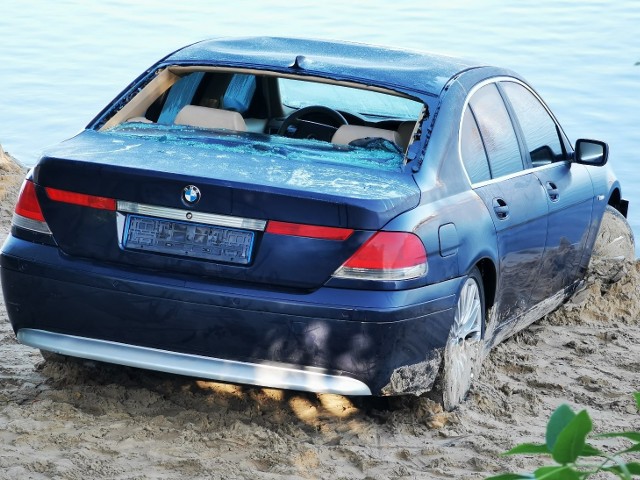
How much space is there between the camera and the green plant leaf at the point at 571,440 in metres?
1.25

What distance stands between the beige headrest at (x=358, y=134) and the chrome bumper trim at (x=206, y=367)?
1.19 m

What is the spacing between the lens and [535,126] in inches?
237

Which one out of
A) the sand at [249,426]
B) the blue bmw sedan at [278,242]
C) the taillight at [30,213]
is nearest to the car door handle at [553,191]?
the blue bmw sedan at [278,242]

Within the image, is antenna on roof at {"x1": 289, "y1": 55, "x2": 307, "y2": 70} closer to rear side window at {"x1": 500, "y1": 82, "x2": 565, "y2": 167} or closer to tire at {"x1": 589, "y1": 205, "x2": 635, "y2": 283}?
rear side window at {"x1": 500, "y1": 82, "x2": 565, "y2": 167}

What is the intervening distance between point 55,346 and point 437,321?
4.63ft

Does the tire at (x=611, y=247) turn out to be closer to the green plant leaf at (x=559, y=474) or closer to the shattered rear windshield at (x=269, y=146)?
the shattered rear windshield at (x=269, y=146)

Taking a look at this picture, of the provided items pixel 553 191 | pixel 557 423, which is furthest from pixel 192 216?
pixel 557 423

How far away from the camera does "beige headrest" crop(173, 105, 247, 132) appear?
5.25m

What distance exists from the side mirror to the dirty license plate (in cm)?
248

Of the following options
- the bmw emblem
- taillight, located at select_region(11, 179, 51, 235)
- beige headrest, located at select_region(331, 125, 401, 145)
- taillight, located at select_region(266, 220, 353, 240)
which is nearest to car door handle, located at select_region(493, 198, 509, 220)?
beige headrest, located at select_region(331, 125, 401, 145)

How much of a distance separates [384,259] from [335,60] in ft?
4.58

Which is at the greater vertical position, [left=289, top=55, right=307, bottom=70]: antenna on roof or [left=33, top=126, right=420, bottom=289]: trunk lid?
[left=289, top=55, right=307, bottom=70]: antenna on roof

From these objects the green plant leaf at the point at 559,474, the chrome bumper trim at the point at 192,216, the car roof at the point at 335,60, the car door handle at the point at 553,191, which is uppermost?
the green plant leaf at the point at 559,474

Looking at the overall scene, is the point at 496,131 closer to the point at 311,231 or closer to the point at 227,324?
the point at 311,231
